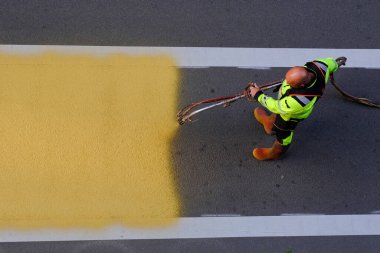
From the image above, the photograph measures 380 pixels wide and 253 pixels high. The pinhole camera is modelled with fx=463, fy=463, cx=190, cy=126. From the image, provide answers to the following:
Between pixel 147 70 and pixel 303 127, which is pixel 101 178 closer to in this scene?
pixel 147 70

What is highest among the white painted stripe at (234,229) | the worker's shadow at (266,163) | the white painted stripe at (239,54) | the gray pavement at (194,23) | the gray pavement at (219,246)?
the gray pavement at (194,23)

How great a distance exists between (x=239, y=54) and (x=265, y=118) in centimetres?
102

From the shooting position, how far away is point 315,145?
5.86m

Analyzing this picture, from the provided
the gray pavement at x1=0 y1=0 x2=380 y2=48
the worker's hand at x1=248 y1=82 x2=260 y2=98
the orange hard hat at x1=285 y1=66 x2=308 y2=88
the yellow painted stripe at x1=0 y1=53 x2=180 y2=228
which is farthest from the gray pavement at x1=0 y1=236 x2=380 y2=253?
the gray pavement at x1=0 y1=0 x2=380 y2=48

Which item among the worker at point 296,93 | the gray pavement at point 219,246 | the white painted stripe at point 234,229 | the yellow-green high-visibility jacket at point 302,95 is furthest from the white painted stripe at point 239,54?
the gray pavement at point 219,246

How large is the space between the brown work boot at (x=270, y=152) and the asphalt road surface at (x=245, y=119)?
11cm

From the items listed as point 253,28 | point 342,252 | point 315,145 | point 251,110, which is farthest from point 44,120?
point 342,252

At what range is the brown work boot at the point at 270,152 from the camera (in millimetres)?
5465

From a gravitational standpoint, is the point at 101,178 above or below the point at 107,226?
above

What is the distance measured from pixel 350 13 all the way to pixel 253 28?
1.41 meters

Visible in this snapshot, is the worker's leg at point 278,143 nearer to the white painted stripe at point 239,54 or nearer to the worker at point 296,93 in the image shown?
the worker at point 296,93

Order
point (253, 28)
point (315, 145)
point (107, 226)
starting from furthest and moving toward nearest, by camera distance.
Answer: point (253, 28) → point (315, 145) → point (107, 226)

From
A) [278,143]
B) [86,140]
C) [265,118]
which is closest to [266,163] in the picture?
[278,143]

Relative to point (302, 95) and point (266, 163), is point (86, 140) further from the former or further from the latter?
point (302, 95)
